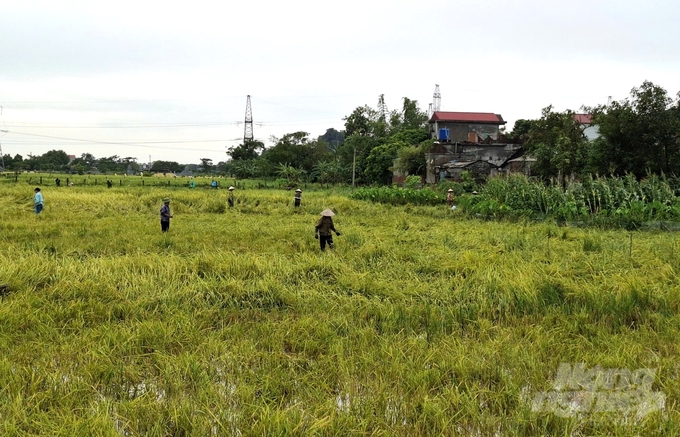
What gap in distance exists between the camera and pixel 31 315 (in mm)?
4949

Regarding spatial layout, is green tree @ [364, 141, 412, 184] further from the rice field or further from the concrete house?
the rice field

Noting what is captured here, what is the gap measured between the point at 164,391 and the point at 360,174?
45238 mm

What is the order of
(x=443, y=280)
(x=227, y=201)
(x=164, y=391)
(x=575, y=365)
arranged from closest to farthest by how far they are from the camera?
(x=164, y=391) → (x=575, y=365) → (x=443, y=280) → (x=227, y=201)

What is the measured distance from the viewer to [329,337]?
4.55 m

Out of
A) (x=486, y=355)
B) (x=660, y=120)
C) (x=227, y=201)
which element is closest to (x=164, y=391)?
(x=486, y=355)

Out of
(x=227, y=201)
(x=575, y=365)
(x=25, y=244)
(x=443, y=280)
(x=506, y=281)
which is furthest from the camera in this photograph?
(x=227, y=201)

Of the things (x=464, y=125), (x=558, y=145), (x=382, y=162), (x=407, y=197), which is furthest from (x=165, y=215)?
(x=464, y=125)

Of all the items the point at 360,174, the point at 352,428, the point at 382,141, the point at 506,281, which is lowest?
the point at 352,428

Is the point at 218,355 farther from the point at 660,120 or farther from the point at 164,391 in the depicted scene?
the point at 660,120

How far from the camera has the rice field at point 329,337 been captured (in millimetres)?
3113

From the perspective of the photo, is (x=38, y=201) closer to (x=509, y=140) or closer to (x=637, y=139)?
(x=637, y=139)

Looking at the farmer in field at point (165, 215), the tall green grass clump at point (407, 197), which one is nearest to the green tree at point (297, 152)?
the tall green grass clump at point (407, 197)

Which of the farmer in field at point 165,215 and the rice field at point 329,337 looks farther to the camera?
the farmer in field at point 165,215

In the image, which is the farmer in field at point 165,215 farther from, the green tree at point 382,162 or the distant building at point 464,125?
the distant building at point 464,125
